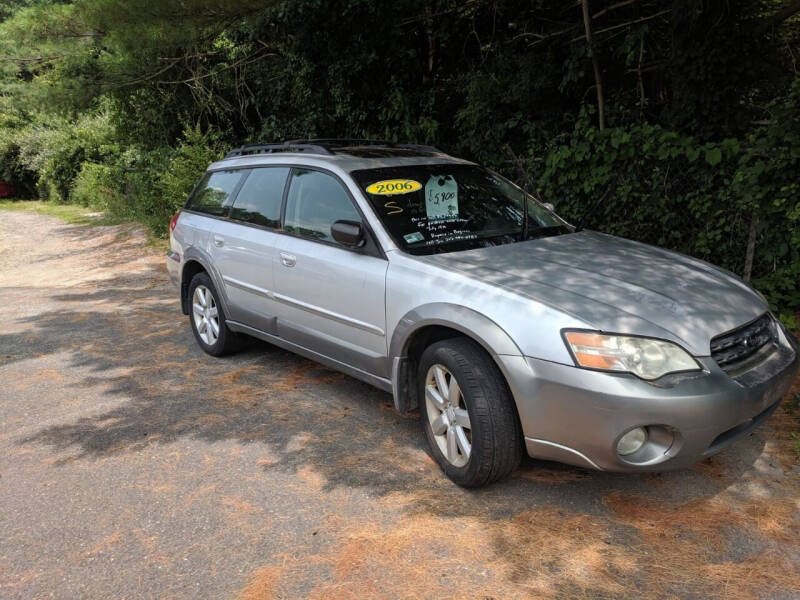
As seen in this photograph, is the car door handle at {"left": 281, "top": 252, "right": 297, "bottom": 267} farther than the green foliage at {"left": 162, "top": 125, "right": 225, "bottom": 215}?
No

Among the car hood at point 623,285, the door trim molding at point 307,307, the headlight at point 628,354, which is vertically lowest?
the door trim molding at point 307,307

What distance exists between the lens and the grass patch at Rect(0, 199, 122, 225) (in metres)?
18.4

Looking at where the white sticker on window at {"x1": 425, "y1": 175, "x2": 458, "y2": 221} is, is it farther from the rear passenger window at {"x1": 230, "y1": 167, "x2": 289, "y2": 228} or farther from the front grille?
the front grille

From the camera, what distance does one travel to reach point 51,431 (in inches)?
177

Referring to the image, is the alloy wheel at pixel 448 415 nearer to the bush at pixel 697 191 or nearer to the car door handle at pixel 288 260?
the car door handle at pixel 288 260

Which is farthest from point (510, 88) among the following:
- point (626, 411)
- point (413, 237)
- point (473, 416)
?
point (626, 411)

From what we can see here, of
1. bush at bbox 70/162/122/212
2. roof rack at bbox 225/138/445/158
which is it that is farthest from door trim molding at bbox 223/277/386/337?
bush at bbox 70/162/122/212

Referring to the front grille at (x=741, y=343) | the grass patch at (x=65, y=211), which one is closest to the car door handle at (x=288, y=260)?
the front grille at (x=741, y=343)

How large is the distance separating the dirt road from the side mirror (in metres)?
1.21

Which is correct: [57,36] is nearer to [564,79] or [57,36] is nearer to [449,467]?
[564,79]

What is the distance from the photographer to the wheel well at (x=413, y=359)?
3.72 metres

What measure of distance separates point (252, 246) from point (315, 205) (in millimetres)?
706

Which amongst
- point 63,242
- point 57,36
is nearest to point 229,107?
point 57,36

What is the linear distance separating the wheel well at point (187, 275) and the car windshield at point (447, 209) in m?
2.21
